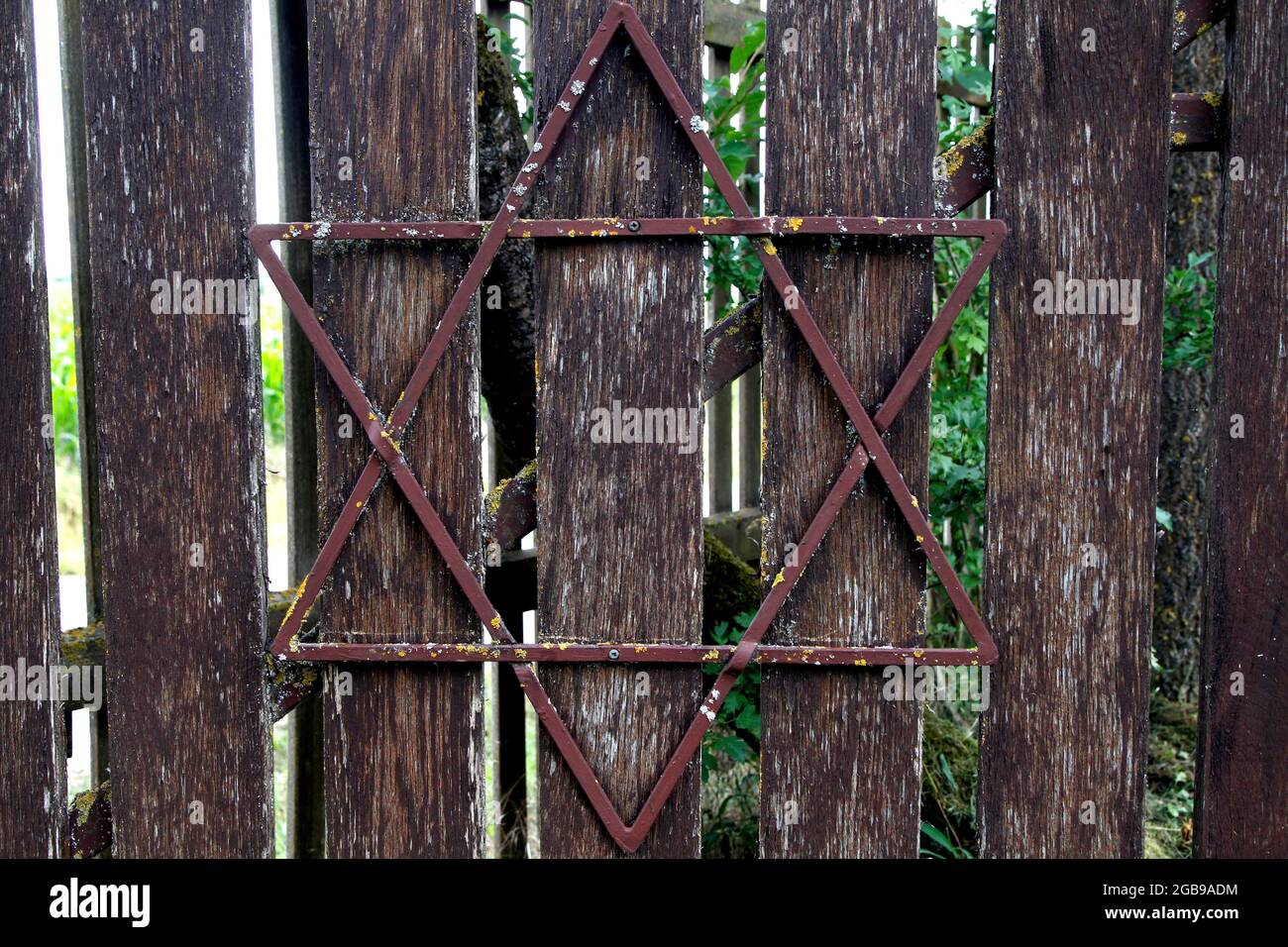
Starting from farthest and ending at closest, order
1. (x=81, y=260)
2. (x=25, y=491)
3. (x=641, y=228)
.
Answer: (x=81, y=260) < (x=25, y=491) < (x=641, y=228)

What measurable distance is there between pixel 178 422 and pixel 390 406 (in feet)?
1.31

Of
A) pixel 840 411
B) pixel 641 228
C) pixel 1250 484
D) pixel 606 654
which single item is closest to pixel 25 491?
pixel 606 654

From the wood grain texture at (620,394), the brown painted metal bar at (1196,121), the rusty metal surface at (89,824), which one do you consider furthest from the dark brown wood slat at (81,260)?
the brown painted metal bar at (1196,121)

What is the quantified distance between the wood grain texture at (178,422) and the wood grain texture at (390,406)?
15cm

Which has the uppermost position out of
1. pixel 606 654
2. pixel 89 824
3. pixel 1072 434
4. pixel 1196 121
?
pixel 1196 121

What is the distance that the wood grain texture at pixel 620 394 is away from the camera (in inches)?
71.0

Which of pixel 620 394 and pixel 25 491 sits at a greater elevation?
pixel 620 394

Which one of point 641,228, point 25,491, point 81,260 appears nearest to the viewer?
point 641,228

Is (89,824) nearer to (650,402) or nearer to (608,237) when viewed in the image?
(650,402)

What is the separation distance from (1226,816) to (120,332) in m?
2.28

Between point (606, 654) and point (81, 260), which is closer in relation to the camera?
point (606, 654)

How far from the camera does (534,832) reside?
298 centimetres

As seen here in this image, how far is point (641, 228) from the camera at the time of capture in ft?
5.85
